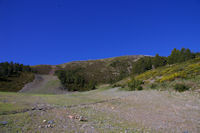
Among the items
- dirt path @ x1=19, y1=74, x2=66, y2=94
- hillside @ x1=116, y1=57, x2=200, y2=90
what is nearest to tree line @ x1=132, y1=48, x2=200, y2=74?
hillside @ x1=116, y1=57, x2=200, y2=90

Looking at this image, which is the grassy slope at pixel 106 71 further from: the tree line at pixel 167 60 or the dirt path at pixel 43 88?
the dirt path at pixel 43 88

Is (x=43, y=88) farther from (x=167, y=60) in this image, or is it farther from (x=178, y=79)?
(x=167, y=60)

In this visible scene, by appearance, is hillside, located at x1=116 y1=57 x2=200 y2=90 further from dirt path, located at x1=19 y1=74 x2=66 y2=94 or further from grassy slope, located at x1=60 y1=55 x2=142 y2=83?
dirt path, located at x1=19 y1=74 x2=66 y2=94

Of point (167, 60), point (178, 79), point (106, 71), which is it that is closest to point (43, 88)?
point (178, 79)

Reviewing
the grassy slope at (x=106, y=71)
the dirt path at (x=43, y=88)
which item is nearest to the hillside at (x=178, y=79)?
the grassy slope at (x=106, y=71)

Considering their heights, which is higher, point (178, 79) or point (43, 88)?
point (178, 79)

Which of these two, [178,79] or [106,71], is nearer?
[178,79]

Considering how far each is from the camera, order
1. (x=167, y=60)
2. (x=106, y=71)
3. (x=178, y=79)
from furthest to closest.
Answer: (x=106, y=71), (x=167, y=60), (x=178, y=79)

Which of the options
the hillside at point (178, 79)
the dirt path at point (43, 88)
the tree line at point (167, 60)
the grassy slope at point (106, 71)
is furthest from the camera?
the grassy slope at point (106, 71)

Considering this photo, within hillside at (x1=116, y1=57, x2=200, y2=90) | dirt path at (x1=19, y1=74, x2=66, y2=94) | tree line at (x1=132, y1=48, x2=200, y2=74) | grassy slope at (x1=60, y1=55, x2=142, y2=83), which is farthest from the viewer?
grassy slope at (x1=60, y1=55, x2=142, y2=83)

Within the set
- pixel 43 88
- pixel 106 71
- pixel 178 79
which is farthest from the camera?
pixel 106 71

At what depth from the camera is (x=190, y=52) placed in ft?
140

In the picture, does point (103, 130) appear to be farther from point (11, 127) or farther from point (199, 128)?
point (199, 128)

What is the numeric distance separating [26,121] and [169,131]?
18.0ft
